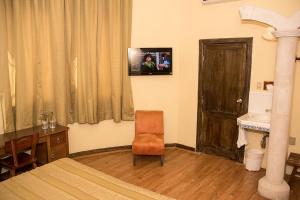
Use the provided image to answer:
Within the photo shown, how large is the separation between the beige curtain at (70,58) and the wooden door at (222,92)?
136 centimetres

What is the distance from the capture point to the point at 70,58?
14.0 feet

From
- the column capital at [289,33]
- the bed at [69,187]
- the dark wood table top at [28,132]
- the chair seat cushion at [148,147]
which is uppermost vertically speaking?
the column capital at [289,33]

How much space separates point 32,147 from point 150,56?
8.08ft

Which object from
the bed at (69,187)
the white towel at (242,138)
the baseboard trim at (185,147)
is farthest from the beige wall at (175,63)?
the bed at (69,187)

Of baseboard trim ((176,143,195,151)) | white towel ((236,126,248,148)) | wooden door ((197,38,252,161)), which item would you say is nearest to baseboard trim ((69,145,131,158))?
baseboard trim ((176,143,195,151))

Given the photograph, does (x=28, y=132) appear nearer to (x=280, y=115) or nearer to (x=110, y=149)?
(x=110, y=149)

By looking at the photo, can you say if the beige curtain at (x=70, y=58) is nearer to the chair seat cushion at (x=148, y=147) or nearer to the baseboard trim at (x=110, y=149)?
the baseboard trim at (x=110, y=149)

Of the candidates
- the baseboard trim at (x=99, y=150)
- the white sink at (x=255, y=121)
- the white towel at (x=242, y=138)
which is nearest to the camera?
the white sink at (x=255, y=121)

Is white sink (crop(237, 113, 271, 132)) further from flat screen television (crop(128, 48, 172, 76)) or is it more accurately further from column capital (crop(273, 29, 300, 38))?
Result: flat screen television (crop(128, 48, 172, 76))

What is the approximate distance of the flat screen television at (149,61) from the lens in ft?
15.3

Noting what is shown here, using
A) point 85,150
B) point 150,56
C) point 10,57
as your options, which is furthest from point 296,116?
point 10,57

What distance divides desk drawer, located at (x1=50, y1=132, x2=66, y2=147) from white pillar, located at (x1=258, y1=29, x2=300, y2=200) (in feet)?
9.49

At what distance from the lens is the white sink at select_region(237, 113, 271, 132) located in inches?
144

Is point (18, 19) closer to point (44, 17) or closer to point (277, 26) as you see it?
point (44, 17)
